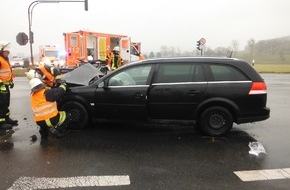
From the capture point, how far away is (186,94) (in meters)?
6.41

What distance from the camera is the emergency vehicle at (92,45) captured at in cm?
1841

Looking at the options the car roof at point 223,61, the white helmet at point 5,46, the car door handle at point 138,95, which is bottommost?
the car door handle at point 138,95

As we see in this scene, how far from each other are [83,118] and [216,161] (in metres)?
2.99

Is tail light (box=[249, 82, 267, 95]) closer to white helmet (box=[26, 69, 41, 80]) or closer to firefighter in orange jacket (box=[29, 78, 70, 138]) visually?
firefighter in orange jacket (box=[29, 78, 70, 138])

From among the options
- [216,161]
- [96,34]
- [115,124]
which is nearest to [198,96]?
[216,161]

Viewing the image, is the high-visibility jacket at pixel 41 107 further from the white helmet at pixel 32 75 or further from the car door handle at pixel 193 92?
the car door handle at pixel 193 92

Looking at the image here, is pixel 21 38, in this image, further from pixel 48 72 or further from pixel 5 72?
pixel 48 72

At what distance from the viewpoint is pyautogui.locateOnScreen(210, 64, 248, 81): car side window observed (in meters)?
6.44

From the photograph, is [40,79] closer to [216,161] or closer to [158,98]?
[158,98]

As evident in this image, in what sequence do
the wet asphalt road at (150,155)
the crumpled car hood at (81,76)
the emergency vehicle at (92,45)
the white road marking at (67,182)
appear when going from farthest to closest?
the emergency vehicle at (92,45)
the crumpled car hood at (81,76)
the wet asphalt road at (150,155)
the white road marking at (67,182)

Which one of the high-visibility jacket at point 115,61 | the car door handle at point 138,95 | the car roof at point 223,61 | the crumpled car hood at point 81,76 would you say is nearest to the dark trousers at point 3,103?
the crumpled car hood at point 81,76

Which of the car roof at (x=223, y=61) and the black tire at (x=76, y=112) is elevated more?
the car roof at (x=223, y=61)

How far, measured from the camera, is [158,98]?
6488mm

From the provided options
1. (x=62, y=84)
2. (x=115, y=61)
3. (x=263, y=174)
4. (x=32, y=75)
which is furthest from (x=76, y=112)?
(x=115, y=61)
